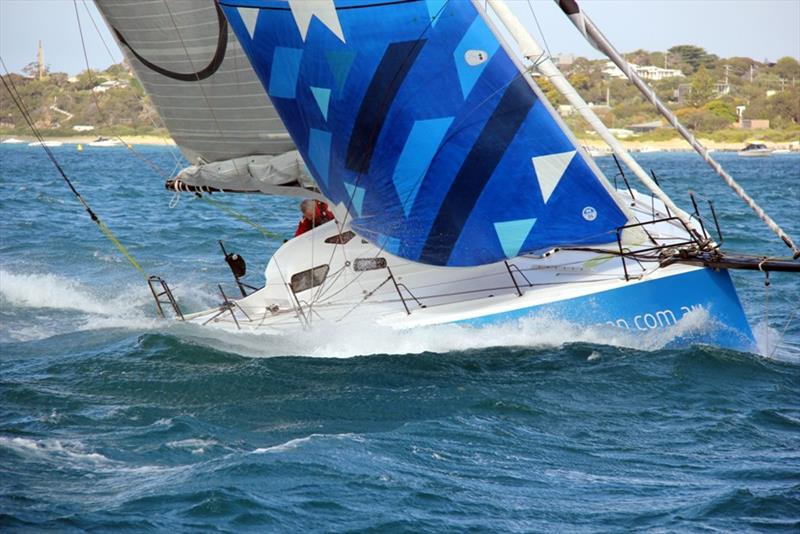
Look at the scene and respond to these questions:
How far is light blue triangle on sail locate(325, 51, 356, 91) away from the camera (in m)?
12.0

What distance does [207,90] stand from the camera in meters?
14.2

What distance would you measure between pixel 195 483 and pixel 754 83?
6013 inches

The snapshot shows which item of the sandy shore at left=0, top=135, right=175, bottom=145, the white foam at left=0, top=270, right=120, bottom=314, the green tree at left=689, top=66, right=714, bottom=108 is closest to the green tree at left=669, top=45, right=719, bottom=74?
the green tree at left=689, top=66, right=714, bottom=108

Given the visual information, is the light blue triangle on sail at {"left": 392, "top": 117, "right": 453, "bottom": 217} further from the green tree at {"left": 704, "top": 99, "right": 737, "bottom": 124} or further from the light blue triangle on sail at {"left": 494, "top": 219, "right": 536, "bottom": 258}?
the green tree at {"left": 704, "top": 99, "right": 737, "bottom": 124}

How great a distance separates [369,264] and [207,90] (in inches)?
114

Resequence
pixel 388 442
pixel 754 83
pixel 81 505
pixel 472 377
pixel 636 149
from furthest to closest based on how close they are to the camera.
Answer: pixel 754 83 → pixel 636 149 → pixel 472 377 → pixel 388 442 → pixel 81 505

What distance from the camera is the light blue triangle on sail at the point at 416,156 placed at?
39.2ft

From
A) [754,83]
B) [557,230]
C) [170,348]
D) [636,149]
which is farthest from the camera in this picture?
[754,83]

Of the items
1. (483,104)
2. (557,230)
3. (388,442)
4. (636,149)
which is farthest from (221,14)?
(636,149)

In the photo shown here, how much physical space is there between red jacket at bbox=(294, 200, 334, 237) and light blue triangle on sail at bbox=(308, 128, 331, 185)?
5.77ft

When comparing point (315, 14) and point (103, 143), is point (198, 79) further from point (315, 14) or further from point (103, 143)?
point (103, 143)

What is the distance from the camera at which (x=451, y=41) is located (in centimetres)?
1166

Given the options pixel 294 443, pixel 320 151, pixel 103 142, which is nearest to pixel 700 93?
pixel 103 142

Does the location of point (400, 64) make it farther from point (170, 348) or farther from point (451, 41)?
point (170, 348)
